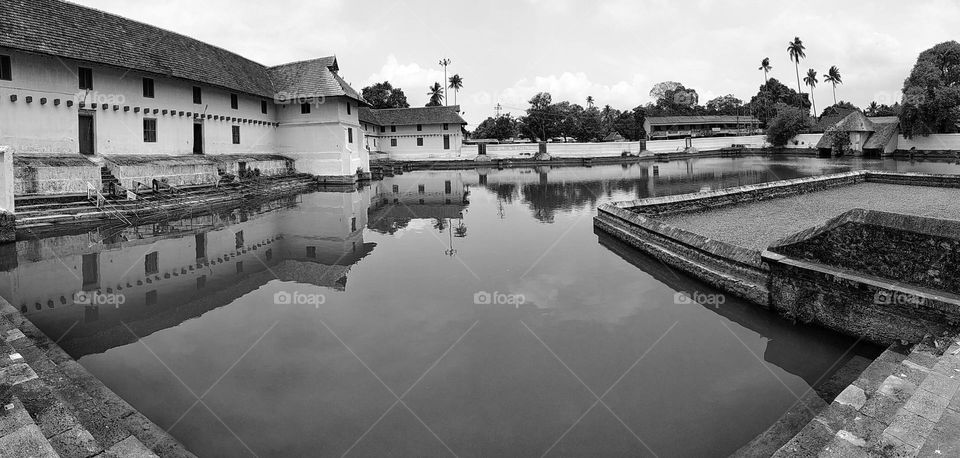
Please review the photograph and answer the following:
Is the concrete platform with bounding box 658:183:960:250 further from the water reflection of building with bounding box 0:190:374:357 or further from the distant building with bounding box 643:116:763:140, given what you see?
the distant building with bounding box 643:116:763:140

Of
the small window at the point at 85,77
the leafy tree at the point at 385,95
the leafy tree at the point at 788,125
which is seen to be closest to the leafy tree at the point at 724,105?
the leafy tree at the point at 788,125

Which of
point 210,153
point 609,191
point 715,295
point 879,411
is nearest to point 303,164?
point 210,153

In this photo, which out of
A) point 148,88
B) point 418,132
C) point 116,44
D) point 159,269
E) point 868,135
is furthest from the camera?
point 418,132

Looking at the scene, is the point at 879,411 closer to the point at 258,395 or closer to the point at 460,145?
the point at 258,395

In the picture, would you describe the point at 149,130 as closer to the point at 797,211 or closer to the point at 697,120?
the point at 797,211

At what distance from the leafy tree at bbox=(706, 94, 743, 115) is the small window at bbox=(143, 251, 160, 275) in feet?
278

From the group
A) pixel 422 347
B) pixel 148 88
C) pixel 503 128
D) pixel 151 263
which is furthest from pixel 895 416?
pixel 503 128

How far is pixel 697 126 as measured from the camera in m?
72.4

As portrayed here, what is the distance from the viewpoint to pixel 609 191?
2386 cm

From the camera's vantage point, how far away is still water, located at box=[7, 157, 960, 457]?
4.44m

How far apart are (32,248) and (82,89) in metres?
10.3

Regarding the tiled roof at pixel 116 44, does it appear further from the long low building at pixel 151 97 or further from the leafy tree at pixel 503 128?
the leafy tree at pixel 503 128

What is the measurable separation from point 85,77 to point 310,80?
492 inches

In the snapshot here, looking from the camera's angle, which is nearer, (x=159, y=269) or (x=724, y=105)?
(x=159, y=269)
